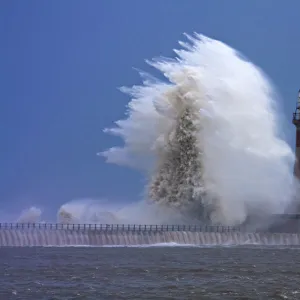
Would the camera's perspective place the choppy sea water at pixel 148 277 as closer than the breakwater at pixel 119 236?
Yes

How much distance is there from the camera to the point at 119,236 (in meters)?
53.5

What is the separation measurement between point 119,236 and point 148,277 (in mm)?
26864

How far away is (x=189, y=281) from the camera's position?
83.0ft

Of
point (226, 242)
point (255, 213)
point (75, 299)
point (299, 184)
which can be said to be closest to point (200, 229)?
point (226, 242)

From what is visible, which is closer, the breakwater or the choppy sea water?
the choppy sea water

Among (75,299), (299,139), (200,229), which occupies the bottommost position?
(75,299)

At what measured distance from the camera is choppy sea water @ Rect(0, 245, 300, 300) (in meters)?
21.9

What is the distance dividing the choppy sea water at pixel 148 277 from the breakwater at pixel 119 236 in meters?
13.5

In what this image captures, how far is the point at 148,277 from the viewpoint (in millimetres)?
26766

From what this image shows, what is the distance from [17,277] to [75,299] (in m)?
6.70

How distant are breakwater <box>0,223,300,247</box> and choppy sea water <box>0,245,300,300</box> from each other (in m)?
13.5

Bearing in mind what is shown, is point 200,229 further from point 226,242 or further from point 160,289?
point 160,289

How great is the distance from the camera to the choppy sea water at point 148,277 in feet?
71.8

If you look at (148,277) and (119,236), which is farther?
(119,236)
